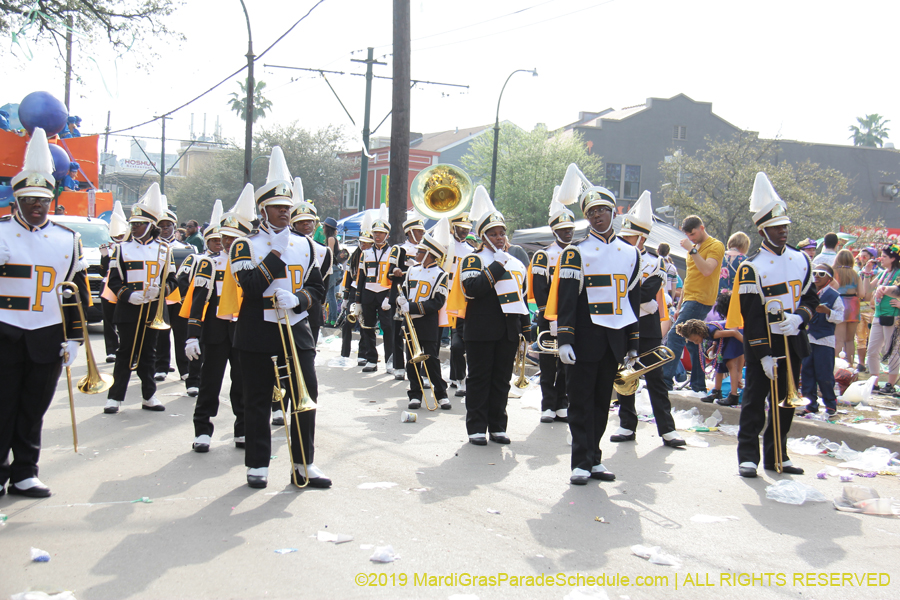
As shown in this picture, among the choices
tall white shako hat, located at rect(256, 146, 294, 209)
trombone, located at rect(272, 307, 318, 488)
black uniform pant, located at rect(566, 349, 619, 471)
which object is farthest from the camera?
black uniform pant, located at rect(566, 349, 619, 471)

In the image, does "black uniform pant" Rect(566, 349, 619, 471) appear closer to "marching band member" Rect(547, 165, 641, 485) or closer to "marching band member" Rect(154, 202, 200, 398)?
"marching band member" Rect(547, 165, 641, 485)

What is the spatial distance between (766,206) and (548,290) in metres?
2.51

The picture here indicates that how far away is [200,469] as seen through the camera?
5.95 metres

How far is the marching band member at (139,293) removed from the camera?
805 cm

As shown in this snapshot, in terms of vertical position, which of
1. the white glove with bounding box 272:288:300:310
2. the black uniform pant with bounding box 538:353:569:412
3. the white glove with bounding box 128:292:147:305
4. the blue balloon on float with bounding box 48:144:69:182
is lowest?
the black uniform pant with bounding box 538:353:569:412

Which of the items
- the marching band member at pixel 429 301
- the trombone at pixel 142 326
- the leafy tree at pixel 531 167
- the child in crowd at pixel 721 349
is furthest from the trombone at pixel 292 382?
the leafy tree at pixel 531 167

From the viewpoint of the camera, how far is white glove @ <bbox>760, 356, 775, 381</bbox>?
5.93 metres

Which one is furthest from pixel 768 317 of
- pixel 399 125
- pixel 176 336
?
pixel 399 125

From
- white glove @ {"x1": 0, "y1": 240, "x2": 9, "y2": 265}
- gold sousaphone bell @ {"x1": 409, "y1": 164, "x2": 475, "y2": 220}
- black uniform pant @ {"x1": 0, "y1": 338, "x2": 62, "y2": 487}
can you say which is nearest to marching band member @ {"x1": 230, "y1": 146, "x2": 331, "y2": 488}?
black uniform pant @ {"x1": 0, "y1": 338, "x2": 62, "y2": 487}

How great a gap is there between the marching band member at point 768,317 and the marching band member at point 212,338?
4.09 meters

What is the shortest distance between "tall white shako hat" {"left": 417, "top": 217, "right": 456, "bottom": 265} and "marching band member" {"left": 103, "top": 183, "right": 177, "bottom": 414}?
9.62ft

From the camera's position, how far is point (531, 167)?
142 ft

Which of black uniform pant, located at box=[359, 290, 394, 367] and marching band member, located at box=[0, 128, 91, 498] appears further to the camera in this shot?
black uniform pant, located at box=[359, 290, 394, 367]

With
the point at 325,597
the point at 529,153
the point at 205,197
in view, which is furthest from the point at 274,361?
the point at 205,197
